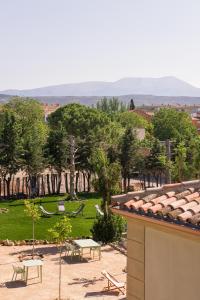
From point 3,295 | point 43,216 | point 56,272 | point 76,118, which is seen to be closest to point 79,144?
point 43,216

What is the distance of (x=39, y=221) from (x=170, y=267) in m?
20.0

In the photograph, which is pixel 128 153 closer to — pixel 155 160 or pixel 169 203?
pixel 155 160

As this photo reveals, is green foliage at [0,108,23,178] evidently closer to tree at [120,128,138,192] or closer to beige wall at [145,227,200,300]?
tree at [120,128,138,192]

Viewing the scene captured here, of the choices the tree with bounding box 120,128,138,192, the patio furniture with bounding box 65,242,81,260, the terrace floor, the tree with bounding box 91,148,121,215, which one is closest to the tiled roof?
the terrace floor

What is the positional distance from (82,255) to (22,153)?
725 inches

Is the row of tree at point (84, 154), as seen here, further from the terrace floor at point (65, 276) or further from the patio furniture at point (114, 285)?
the patio furniture at point (114, 285)

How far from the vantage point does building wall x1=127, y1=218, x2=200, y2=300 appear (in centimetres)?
768

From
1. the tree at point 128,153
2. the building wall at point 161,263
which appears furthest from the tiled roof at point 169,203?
the tree at point 128,153

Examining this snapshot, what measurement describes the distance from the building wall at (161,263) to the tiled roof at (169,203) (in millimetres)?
249

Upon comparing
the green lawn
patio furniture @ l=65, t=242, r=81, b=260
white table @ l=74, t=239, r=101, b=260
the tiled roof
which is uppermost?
the tiled roof

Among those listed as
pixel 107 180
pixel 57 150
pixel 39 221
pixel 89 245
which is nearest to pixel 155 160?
pixel 57 150

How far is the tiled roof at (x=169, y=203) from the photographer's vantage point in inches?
298

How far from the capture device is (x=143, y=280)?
28.5 ft

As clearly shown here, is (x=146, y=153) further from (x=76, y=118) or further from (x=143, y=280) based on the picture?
(x=143, y=280)
